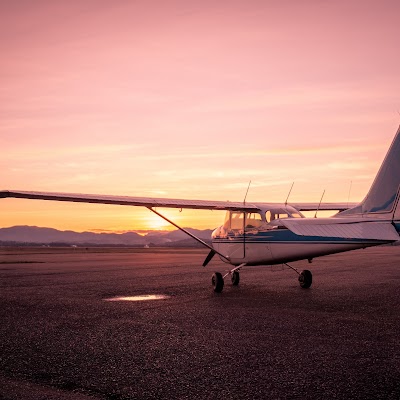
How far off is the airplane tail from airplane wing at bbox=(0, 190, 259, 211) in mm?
3363

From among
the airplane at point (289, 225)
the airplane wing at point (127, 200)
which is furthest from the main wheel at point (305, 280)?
the airplane wing at point (127, 200)

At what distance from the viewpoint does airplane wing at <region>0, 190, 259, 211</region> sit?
1481 centimetres

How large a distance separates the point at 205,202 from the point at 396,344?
991 centimetres

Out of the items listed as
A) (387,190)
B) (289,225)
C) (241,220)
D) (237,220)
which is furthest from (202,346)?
(237,220)

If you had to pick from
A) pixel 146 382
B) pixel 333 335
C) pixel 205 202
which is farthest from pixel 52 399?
pixel 205 202

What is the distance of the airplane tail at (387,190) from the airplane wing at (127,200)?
3363mm

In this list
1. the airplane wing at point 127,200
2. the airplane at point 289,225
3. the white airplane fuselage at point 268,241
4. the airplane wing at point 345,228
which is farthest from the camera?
the airplane wing at point 127,200

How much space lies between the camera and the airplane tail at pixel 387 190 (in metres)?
12.4

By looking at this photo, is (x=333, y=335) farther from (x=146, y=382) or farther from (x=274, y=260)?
Result: (x=274, y=260)

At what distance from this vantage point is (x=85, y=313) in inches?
400

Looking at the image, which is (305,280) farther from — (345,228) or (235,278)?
(345,228)

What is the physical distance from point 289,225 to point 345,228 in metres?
1.37

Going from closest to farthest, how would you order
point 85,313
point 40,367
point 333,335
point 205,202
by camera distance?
point 40,367, point 333,335, point 85,313, point 205,202

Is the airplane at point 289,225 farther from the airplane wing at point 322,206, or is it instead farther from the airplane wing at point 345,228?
the airplane wing at point 322,206
